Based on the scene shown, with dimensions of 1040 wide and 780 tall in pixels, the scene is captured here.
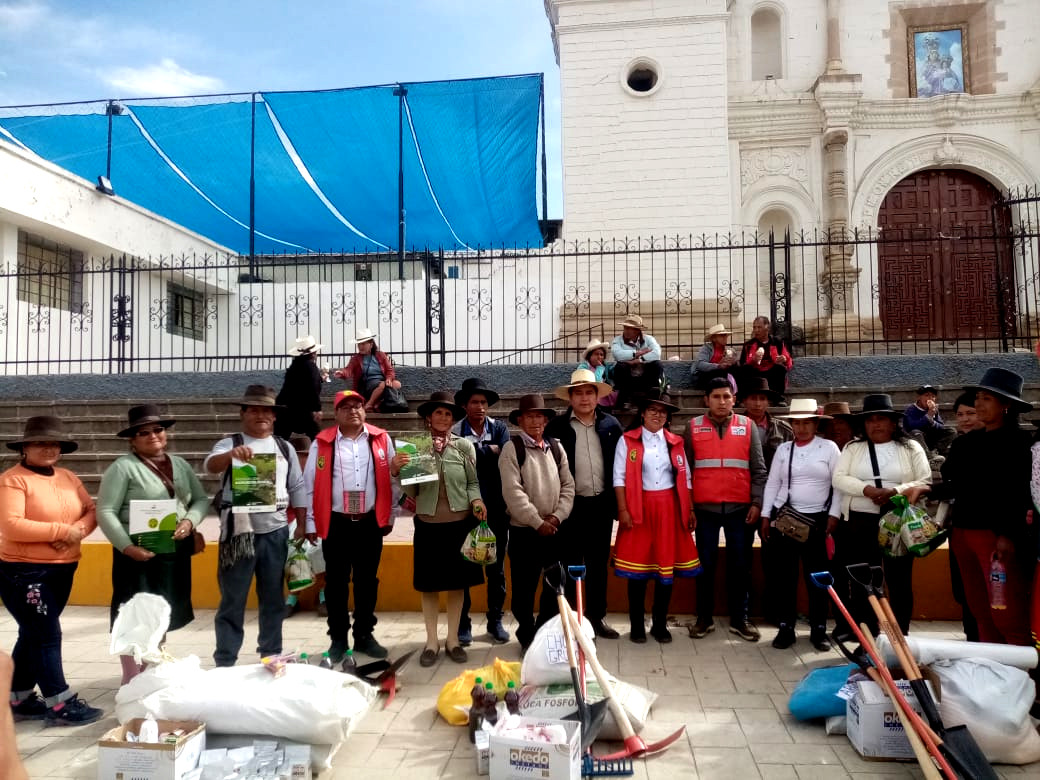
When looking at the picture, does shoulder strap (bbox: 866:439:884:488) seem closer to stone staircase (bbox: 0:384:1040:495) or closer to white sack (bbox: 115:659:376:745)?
white sack (bbox: 115:659:376:745)

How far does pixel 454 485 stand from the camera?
15.7ft

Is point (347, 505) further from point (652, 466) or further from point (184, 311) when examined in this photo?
point (184, 311)

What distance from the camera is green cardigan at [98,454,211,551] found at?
13.1ft

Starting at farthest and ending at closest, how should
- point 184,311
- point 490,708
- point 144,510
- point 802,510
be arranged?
point 184,311, point 802,510, point 144,510, point 490,708

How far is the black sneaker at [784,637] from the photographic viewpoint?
16.4 feet

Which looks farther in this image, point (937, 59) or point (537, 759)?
point (937, 59)

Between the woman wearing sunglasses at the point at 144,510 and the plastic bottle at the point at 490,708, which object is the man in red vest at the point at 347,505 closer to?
the woman wearing sunglasses at the point at 144,510

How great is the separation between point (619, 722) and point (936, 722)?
52.6 inches

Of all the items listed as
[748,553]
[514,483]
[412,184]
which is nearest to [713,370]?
[748,553]

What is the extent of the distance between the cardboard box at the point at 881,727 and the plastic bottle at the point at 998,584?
0.94 meters

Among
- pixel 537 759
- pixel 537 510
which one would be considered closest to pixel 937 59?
pixel 537 510

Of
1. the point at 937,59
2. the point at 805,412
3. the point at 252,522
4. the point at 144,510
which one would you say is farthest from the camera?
the point at 937,59

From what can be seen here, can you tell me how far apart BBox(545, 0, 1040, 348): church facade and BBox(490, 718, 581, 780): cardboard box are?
452 inches

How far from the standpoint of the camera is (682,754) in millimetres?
3521
